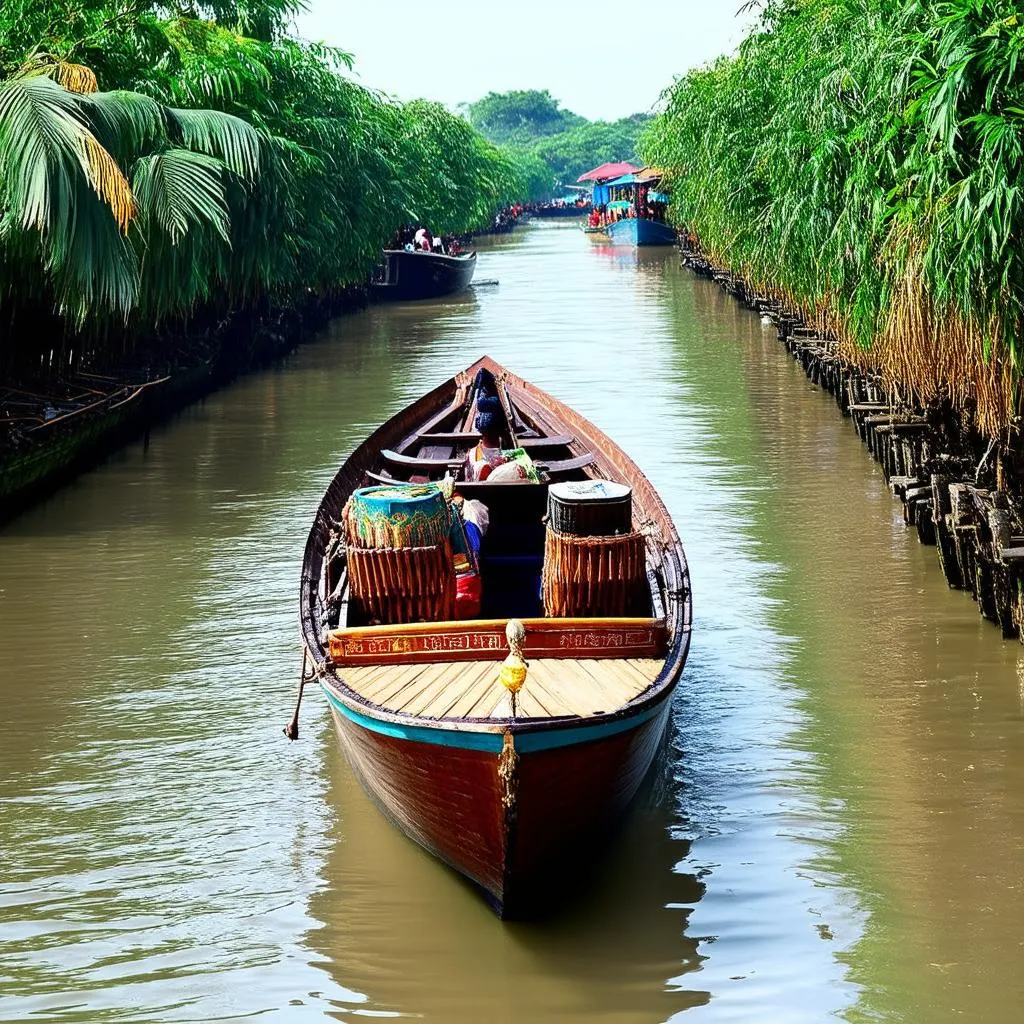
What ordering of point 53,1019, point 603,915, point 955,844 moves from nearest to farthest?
point 53,1019
point 603,915
point 955,844

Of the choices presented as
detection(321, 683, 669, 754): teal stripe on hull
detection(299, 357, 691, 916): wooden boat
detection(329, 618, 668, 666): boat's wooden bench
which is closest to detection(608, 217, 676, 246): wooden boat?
detection(299, 357, 691, 916): wooden boat

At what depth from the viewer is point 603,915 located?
23.4 ft

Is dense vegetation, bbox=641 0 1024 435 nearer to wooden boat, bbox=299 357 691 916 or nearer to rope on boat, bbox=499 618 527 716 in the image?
wooden boat, bbox=299 357 691 916

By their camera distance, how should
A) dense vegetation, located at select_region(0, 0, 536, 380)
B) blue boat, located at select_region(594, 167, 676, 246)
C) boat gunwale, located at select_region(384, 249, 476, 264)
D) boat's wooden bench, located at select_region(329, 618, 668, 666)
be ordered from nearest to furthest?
boat's wooden bench, located at select_region(329, 618, 668, 666)
dense vegetation, located at select_region(0, 0, 536, 380)
boat gunwale, located at select_region(384, 249, 476, 264)
blue boat, located at select_region(594, 167, 676, 246)

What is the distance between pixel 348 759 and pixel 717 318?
1064 inches

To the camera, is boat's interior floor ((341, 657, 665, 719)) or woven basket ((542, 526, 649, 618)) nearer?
boat's interior floor ((341, 657, 665, 719))

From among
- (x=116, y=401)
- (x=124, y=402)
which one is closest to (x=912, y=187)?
(x=124, y=402)

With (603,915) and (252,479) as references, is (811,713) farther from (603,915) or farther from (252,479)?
(252,479)

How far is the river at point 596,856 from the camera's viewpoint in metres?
6.57

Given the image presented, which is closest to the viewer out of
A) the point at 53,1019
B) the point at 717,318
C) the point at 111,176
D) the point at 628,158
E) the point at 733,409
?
the point at 53,1019

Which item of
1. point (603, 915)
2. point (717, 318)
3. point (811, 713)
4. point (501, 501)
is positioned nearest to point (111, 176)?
point (501, 501)

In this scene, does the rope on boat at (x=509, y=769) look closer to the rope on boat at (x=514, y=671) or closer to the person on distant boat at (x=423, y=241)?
the rope on boat at (x=514, y=671)

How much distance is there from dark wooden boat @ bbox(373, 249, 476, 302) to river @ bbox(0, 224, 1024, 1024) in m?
27.1

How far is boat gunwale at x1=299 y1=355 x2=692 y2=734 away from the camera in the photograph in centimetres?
656
